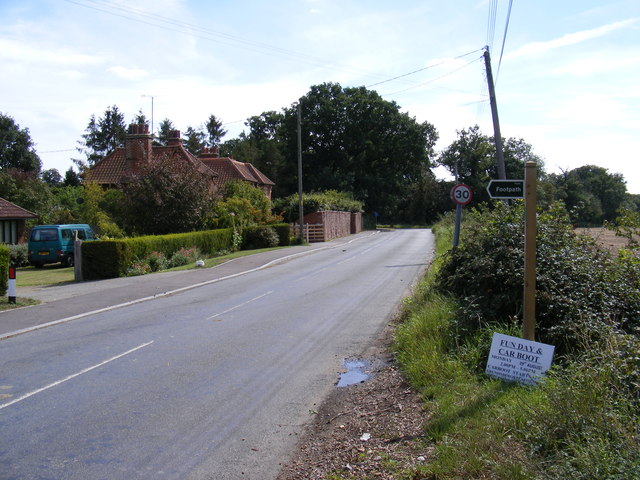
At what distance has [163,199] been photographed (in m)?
29.0

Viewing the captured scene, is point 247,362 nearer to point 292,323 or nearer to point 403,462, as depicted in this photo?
point 292,323

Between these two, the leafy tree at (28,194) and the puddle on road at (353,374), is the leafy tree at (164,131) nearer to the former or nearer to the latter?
the leafy tree at (28,194)

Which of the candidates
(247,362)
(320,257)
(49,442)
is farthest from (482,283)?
(320,257)

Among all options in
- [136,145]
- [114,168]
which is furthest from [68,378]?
[114,168]

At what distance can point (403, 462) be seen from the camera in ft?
15.4

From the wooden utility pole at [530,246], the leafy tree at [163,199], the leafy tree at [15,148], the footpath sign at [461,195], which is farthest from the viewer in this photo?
the leafy tree at [15,148]

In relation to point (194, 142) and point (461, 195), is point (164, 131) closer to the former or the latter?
point (194, 142)

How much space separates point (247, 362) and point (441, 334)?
2.83m

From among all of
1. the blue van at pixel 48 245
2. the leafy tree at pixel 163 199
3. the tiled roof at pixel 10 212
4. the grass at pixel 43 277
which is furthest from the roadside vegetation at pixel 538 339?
the tiled roof at pixel 10 212

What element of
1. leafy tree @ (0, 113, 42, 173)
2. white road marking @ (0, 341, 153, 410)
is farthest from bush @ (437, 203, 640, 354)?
leafy tree @ (0, 113, 42, 173)

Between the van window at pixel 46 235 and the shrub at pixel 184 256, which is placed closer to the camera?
the shrub at pixel 184 256

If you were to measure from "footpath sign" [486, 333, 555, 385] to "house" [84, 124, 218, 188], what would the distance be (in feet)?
99.0

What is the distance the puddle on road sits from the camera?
752 cm

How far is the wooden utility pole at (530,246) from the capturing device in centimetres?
Result: 589
